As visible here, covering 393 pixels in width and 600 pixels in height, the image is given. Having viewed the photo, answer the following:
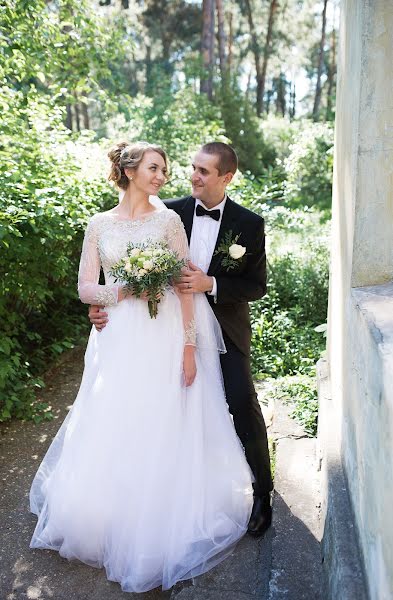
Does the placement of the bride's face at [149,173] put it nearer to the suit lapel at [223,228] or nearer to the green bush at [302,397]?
the suit lapel at [223,228]

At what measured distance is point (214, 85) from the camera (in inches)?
850

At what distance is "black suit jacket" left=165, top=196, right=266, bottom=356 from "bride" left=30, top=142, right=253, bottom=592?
115 mm

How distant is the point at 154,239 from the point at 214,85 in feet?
64.4

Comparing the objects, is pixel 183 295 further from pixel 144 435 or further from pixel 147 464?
pixel 147 464

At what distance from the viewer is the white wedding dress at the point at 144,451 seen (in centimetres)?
318

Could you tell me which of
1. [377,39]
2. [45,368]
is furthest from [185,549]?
[45,368]

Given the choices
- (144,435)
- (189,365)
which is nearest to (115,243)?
(189,365)

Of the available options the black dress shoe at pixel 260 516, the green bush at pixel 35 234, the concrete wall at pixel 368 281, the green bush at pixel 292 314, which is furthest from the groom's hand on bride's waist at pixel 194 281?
the green bush at pixel 292 314

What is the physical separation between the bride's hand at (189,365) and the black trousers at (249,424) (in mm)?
294

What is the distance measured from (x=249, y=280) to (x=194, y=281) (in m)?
0.44

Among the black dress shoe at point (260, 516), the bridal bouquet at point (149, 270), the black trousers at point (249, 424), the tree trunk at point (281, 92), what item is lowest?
the black dress shoe at point (260, 516)

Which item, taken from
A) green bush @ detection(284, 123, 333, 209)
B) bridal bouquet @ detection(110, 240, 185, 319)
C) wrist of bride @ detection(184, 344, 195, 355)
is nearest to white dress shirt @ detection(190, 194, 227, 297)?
bridal bouquet @ detection(110, 240, 185, 319)

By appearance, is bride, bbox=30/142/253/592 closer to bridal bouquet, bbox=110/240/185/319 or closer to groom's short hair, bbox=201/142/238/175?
bridal bouquet, bbox=110/240/185/319

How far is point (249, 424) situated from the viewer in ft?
11.7
